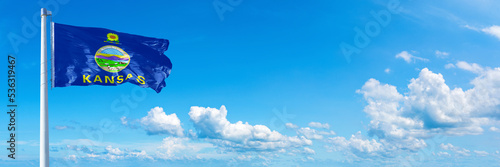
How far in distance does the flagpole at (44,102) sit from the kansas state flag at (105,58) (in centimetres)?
61

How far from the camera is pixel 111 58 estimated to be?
25828 mm

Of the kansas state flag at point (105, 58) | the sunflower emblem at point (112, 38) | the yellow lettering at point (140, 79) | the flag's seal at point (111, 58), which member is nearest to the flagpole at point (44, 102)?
the kansas state flag at point (105, 58)

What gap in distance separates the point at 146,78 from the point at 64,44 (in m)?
5.02

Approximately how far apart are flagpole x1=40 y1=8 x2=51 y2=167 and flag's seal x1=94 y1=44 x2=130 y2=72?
295 cm

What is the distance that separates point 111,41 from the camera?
86.0 feet

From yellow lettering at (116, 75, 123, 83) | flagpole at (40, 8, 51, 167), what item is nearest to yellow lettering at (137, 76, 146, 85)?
yellow lettering at (116, 75, 123, 83)

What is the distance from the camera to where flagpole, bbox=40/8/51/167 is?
22594 mm

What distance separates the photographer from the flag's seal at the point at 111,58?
2548 cm

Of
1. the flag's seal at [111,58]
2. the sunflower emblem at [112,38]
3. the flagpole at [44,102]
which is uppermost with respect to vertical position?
the sunflower emblem at [112,38]

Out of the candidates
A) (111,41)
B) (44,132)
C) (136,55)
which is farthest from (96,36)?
(44,132)

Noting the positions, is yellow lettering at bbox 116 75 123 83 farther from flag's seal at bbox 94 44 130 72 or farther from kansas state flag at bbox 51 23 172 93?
flag's seal at bbox 94 44 130 72

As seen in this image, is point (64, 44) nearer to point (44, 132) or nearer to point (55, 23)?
point (55, 23)

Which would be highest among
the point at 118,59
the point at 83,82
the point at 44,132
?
the point at 118,59

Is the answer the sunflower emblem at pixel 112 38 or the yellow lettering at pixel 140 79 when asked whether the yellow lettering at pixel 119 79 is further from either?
the sunflower emblem at pixel 112 38
